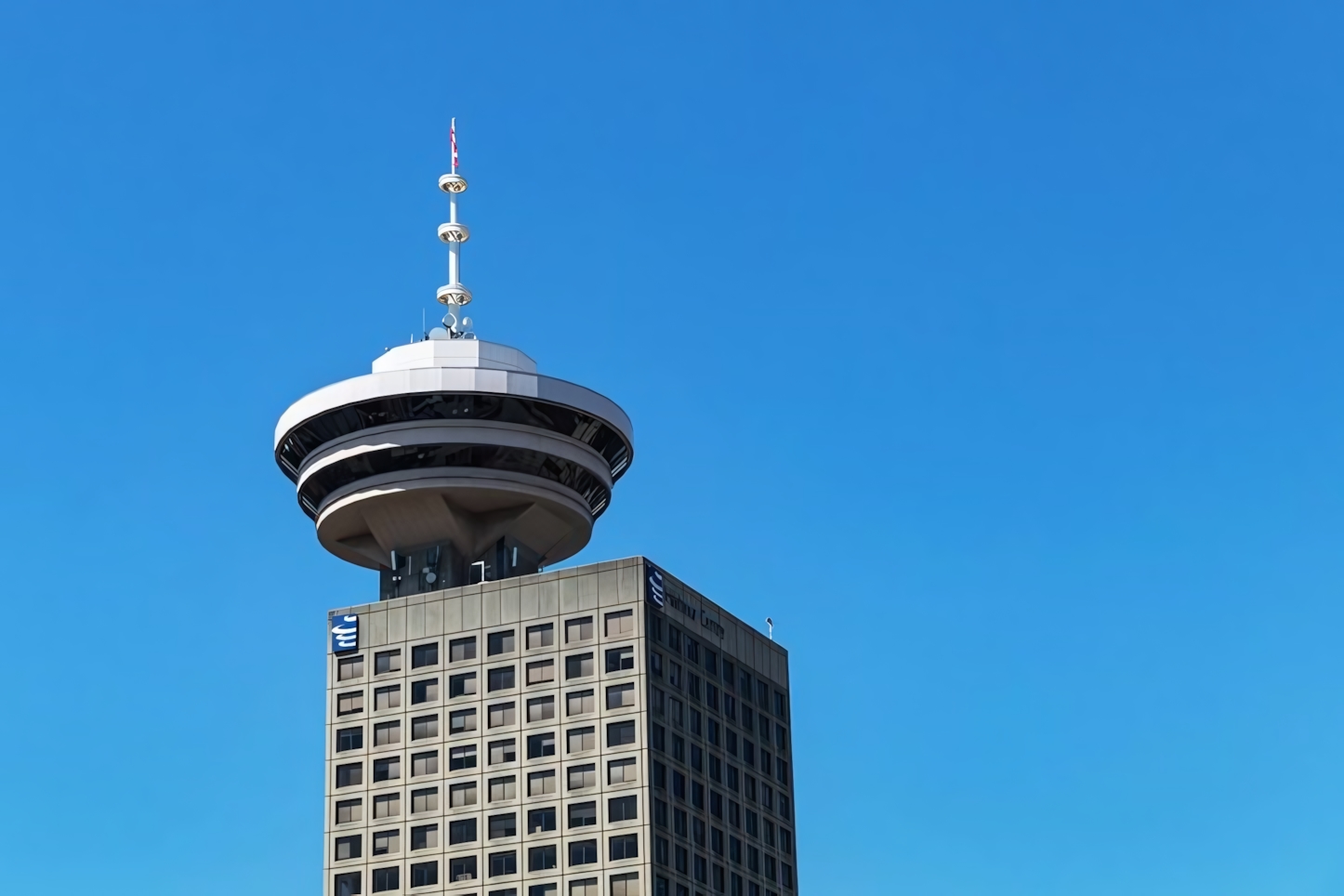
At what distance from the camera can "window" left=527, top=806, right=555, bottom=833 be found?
163m

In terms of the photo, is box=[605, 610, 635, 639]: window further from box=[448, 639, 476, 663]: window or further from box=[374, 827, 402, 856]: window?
box=[374, 827, 402, 856]: window

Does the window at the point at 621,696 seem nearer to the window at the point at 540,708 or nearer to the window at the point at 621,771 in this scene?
the window at the point at 621,771

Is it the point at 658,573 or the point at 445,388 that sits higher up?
the point at 445,388

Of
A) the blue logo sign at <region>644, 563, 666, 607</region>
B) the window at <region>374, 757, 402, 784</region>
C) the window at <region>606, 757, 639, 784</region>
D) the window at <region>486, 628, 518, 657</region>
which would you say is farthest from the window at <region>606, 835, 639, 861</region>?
the window at <region>374, 757, 402, 784</region>

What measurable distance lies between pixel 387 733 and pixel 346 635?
26.8ft

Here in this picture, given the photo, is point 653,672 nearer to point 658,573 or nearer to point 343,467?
point 658,573

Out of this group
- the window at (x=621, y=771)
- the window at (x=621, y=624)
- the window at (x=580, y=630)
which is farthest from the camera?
the window at (x=580, y=630)

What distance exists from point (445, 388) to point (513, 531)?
12.5 metres

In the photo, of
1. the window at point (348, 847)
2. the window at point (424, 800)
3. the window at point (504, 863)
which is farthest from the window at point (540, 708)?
the window at point (348, 847)

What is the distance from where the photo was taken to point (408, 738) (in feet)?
557

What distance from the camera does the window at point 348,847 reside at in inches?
6580

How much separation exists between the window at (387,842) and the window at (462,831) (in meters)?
2.64

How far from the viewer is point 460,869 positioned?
538 ft

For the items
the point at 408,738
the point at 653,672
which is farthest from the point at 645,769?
the point at 408,738
